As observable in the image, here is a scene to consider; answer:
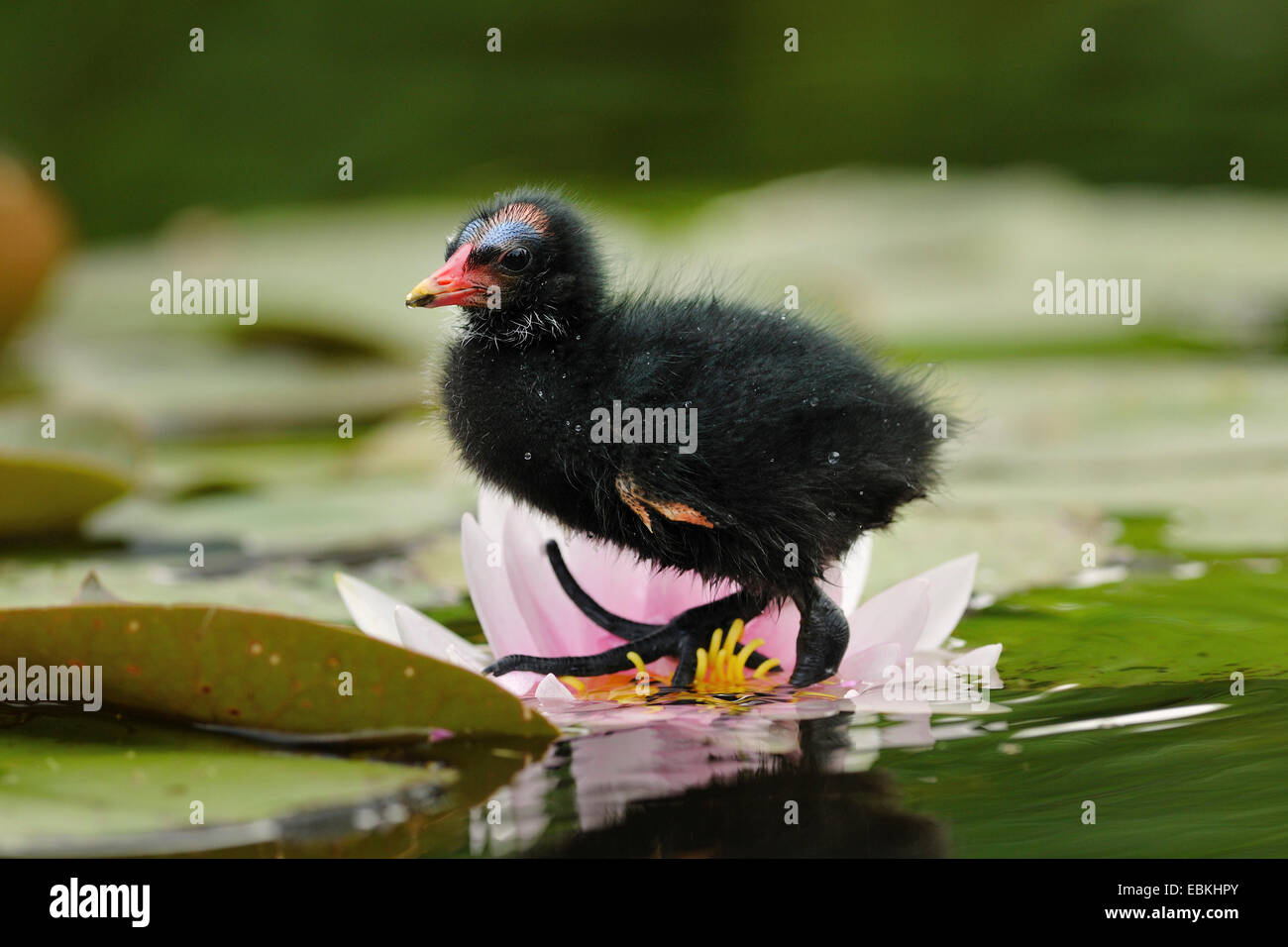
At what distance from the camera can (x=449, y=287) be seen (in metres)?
1.37

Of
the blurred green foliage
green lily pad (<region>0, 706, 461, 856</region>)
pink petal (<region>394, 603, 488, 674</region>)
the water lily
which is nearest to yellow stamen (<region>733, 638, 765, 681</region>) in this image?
the water lily

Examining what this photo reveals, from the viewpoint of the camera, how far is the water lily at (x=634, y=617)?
53.7 inches

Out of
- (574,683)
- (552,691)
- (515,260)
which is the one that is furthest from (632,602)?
(515,260)

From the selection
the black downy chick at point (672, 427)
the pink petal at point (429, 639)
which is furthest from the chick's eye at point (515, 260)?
the pink petal at point (429, 639)

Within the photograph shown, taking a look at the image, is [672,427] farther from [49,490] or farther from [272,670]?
[49,490]

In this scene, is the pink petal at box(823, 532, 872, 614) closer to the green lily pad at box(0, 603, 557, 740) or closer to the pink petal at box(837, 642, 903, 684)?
the pink petal at box(837, 642, 903, 684)

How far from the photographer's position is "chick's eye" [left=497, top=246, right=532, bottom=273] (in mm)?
1393

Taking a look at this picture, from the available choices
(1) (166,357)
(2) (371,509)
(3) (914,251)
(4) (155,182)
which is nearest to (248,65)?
(4) (155,182)

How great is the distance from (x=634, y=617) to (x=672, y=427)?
0.98 feet

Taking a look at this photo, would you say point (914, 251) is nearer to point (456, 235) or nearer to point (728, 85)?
point (728, 85)

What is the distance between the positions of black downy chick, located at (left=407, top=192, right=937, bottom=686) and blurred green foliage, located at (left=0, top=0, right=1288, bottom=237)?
157 inches

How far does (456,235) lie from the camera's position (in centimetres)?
143

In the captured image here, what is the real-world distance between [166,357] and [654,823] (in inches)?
122
